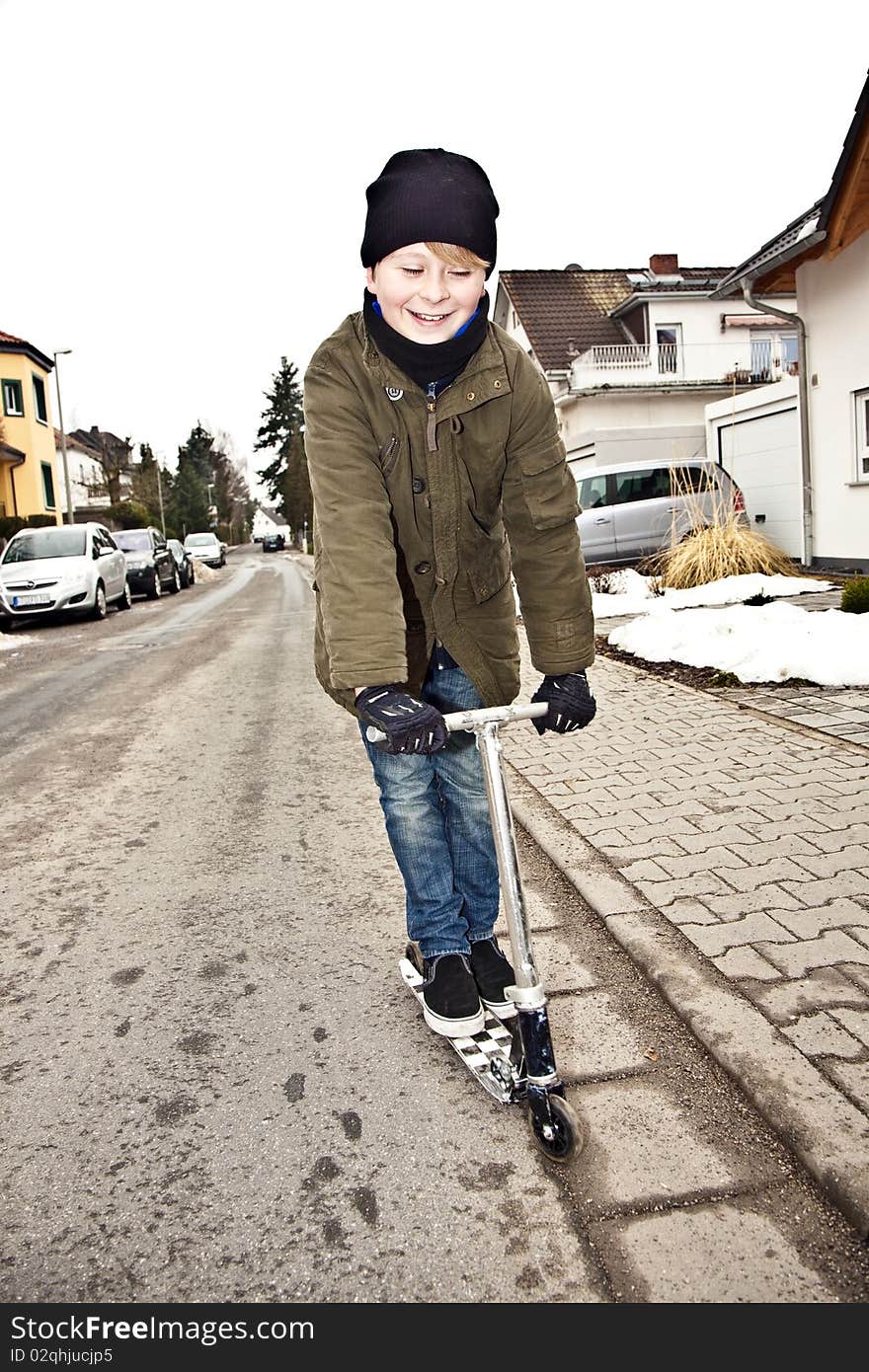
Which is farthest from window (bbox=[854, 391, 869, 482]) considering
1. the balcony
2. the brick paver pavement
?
the balcony

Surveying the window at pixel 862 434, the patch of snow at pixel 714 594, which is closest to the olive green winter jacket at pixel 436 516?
the patch of snow at pixel 714 594

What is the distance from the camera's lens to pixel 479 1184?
6.94 feet

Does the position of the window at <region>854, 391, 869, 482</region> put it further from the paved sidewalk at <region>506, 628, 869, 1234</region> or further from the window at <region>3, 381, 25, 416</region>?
the window at <region>3, 381, 25, 416</region>

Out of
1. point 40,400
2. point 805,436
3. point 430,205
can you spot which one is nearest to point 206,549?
point 40,400

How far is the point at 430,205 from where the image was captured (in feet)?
7.52

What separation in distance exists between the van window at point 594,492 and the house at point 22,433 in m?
23.8

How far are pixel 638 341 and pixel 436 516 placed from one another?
3131 cm

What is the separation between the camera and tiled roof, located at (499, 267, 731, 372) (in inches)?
1226

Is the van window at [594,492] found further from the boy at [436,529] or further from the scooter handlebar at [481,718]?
the scooter handlebar at [481,718]

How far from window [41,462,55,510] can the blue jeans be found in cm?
3893

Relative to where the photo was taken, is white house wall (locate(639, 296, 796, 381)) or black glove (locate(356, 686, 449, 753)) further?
white house wall (locate(639, 296, 796, 381))

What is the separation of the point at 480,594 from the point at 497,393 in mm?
511

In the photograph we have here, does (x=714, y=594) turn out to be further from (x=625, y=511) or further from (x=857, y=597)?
(x=625, y=511)

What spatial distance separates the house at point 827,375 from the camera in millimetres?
11898
